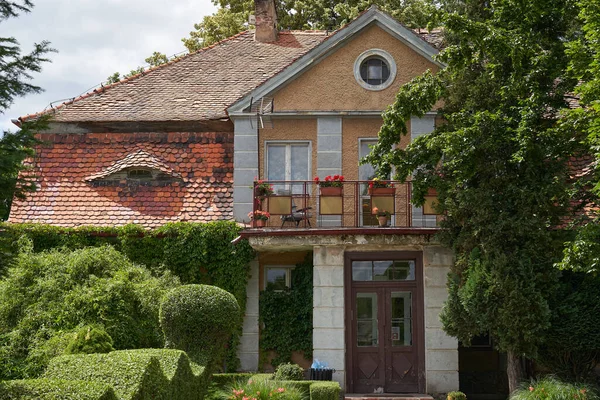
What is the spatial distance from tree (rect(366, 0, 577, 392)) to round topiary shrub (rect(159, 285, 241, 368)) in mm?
4374

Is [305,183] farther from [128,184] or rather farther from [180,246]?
[128,184]

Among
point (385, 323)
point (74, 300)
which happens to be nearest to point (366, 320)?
point (385, 323)

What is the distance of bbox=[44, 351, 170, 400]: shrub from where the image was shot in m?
10.6

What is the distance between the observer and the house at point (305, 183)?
1792 cm

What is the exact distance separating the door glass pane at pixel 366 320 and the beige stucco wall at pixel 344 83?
4313 millimetres

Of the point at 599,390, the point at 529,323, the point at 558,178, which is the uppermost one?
the point at 558,178

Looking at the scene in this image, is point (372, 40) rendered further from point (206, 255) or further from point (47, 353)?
point (47, 353)

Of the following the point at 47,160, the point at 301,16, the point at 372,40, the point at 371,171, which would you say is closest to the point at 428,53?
the point at 372,40

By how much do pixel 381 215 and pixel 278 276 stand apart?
9.99 ft

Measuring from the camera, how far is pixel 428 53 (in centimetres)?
1942

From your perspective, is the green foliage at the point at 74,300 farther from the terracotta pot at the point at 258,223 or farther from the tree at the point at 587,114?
the tree at the point at 587,114

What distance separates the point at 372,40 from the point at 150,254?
6944 millimetres

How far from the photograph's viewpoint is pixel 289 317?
18.9m

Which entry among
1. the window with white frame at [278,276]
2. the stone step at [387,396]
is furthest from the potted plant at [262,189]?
the stone step at [387,396]
